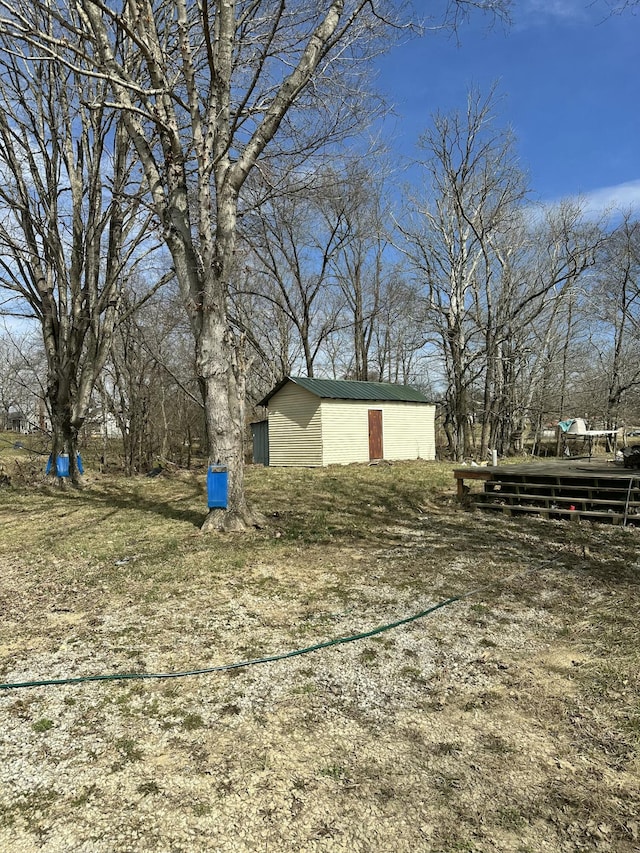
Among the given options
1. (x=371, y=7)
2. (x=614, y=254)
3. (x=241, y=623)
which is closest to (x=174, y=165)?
(x=371, y=7)

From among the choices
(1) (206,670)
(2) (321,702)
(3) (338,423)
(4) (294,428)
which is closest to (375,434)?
(3) (338,423)

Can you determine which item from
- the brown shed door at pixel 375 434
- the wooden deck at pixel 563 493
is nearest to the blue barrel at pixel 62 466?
the wooden deck at pixel 563 493

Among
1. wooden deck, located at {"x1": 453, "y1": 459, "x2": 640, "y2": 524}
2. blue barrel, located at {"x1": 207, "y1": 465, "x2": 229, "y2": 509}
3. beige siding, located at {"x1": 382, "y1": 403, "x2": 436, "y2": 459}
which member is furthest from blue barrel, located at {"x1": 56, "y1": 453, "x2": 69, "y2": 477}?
beige siding, located at {"x1": 382, "y1": 403, "x2": 436, "y2": 459}

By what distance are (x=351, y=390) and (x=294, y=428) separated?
2.47 meters

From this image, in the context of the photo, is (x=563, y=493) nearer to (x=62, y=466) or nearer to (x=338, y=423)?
(x=338, y=423)

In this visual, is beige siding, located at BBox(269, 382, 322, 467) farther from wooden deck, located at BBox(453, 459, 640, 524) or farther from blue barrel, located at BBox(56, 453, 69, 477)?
wooden deck, located at BBox(453, 459, 640, 524)

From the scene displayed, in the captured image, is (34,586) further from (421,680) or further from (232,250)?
(232,250)

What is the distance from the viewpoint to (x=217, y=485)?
6.50 metres

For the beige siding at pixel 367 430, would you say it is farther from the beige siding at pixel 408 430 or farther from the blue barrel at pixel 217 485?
the blue barrel at pixel 217 485

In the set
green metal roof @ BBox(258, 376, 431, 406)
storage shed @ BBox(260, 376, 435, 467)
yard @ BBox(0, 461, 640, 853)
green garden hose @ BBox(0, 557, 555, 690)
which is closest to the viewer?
yard @ BBox(0, 461, 640, 853)

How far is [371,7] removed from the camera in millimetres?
6766

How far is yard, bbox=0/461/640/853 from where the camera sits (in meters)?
1.82

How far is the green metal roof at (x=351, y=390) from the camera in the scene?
16.4m

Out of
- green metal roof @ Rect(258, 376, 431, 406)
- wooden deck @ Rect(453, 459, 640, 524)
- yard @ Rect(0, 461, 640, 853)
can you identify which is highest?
green metal roof @ Rect(258, 376, 431, 406)
